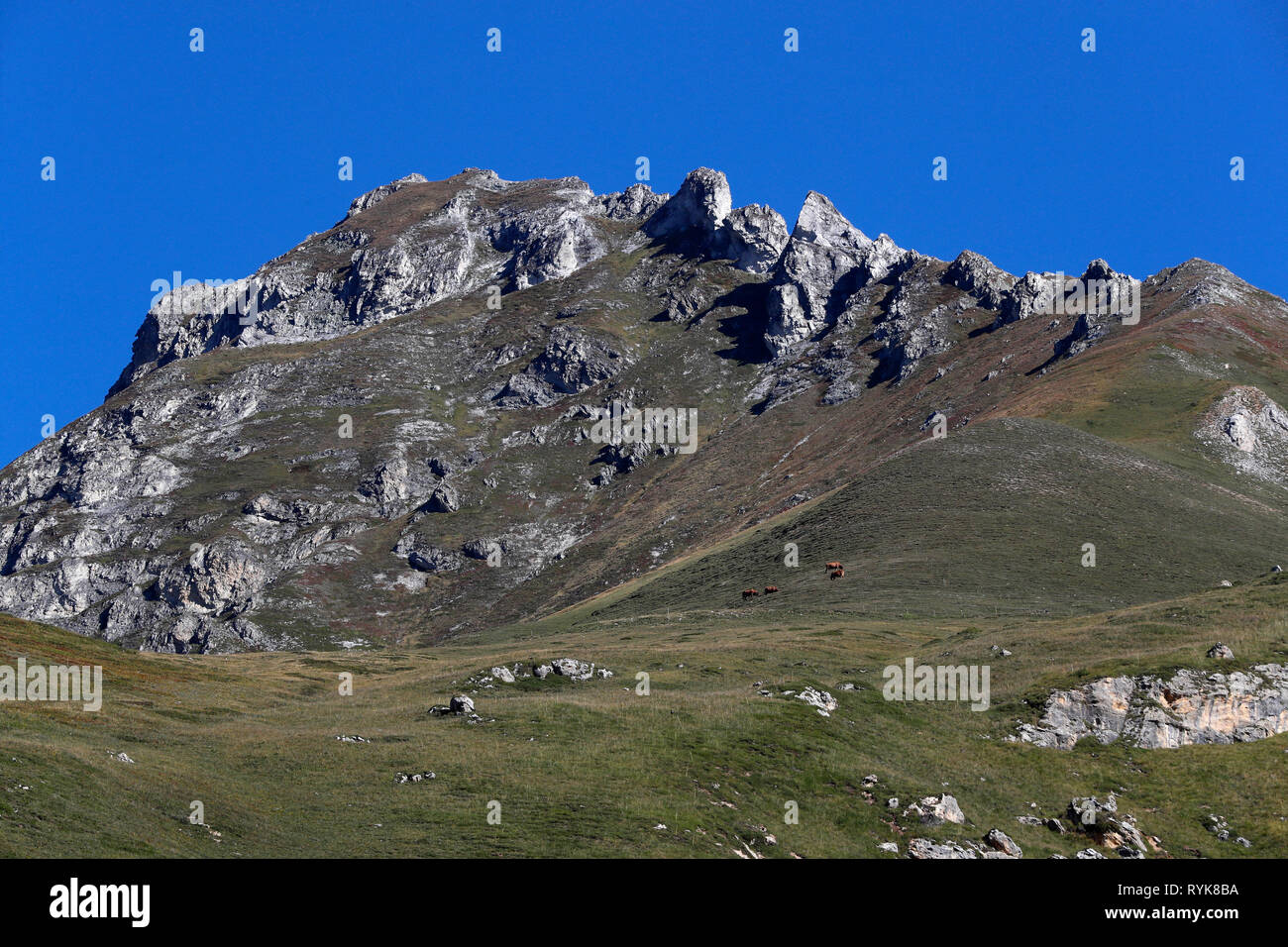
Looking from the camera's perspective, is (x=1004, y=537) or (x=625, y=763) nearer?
(x=625, y=763)

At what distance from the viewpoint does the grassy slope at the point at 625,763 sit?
39344 mm

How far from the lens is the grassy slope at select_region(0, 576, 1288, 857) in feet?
129

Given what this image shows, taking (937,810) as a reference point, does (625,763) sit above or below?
above

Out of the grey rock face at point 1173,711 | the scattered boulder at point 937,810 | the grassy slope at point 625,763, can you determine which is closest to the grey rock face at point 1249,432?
the grassy slope at point 625,763

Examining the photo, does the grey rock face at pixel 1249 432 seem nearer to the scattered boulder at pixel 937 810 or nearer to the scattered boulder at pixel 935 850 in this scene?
the scattered boulder at pixel 937 810

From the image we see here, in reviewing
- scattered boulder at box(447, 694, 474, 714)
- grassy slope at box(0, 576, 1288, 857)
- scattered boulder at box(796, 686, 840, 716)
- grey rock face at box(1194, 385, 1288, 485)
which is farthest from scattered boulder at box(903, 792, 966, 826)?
grey rock face at box(1194, 385, 1288, 485)

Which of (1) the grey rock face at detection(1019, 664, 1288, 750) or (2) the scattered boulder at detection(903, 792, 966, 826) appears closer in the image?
(2) the scattered boulder at detection(903, 792, 966, 826)

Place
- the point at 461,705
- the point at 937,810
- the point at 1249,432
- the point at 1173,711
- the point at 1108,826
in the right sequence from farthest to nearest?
the point at 1249,432 < the point at 461,705 < the point at 1173,711 < the point at 937,810 < the point at 1108,826

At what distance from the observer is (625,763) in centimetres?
4912

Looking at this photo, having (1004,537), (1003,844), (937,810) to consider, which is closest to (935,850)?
(1003,844)

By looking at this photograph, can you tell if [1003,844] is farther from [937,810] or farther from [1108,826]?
[1108,826]

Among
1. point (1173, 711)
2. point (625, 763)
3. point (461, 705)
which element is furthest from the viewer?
point (461, 705)

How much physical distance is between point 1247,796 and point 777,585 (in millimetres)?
80750

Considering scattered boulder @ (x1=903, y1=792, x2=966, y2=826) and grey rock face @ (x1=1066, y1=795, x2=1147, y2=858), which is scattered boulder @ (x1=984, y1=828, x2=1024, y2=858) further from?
grey rock face @ (x1=1066, y1=795, x2=1147, y2=858)
